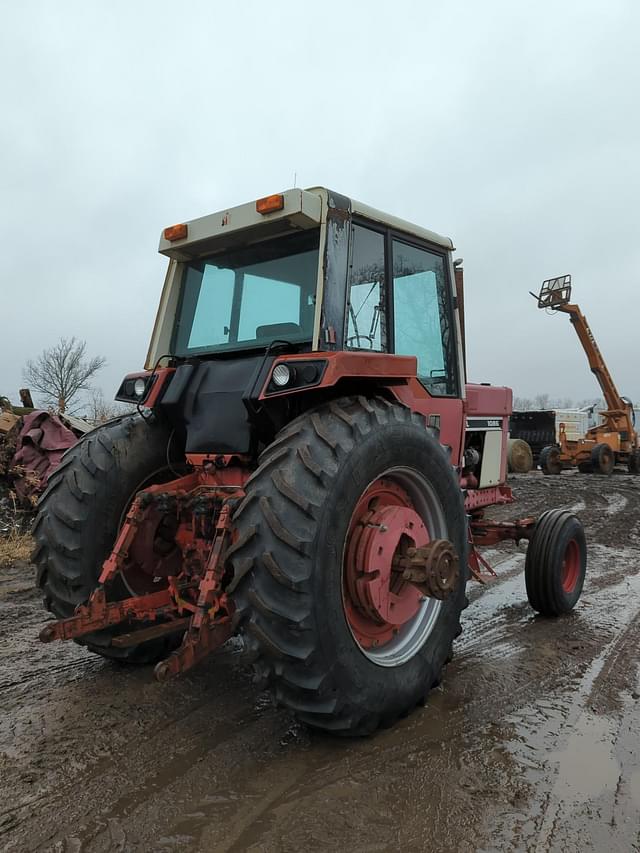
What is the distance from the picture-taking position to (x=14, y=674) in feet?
11.7

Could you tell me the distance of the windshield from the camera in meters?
3.43

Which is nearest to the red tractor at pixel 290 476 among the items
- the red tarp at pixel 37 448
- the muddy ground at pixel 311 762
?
the muddy ground at pixel 311 762

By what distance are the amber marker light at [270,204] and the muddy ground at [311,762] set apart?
98.7 inches

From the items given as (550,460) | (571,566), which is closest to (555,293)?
(550,460)

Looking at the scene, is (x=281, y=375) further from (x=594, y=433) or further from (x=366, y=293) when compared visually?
(x=594, y=433)

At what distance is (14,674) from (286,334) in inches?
97.5

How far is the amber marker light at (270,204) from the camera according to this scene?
125 inches

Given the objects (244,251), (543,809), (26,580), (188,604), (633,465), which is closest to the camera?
(543,809)

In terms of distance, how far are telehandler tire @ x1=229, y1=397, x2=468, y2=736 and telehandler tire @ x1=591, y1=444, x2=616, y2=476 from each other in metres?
17.7

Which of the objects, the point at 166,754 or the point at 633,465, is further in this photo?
the point at 633,465

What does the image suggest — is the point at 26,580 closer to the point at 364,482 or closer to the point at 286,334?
the point at 286,334

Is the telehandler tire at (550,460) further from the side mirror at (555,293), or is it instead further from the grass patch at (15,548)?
the grass patch at (15,548)

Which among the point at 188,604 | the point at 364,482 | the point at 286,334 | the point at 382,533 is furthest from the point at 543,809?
the point at 286,334

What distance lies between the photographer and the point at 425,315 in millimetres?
4121
